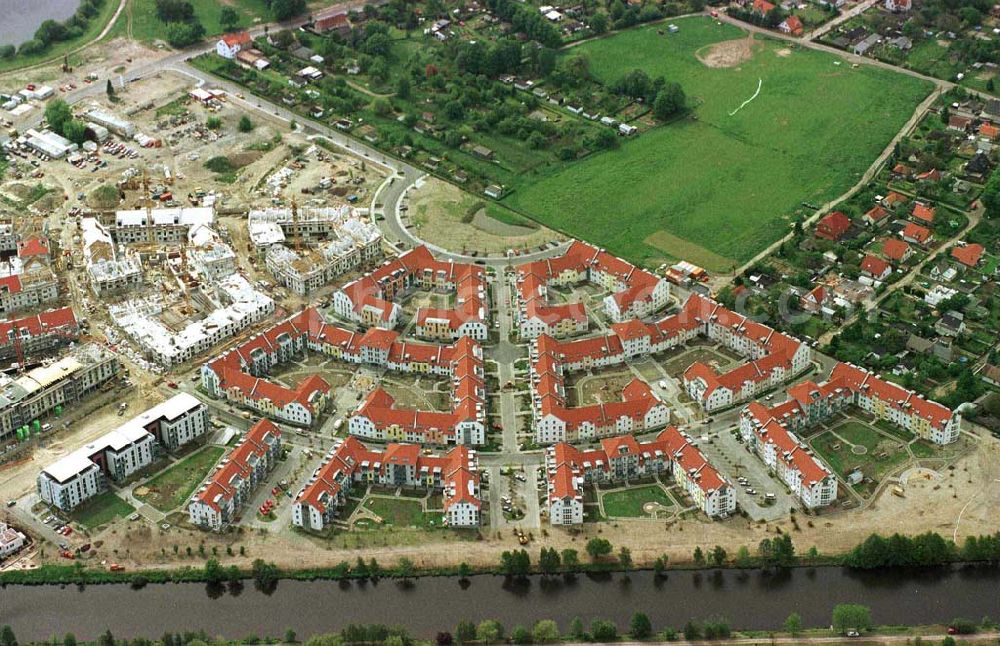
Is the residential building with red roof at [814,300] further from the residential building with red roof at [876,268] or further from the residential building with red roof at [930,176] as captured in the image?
the residential building with red roof at [930,176]

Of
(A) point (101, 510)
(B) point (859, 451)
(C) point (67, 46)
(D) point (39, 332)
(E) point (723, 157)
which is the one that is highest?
(E) point (723, 157)

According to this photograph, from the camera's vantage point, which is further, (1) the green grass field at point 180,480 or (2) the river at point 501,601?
(1) the green grass field at point 180,480

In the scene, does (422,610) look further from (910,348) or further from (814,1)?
(814,1)

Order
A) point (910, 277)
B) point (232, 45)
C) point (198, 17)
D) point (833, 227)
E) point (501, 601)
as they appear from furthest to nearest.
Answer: point (198, 17), point (232, 45), point (833, 227), point (910, 277), point (501, 601)

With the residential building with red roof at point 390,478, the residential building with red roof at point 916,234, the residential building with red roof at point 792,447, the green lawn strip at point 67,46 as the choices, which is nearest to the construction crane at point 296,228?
the residential building with red roof at point 390,478

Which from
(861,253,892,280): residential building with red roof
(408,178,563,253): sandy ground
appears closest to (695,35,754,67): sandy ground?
(408,178,563,253): sandy ground

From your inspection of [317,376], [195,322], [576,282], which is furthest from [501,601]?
[195,322]

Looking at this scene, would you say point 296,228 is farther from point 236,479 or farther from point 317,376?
point 236,479
